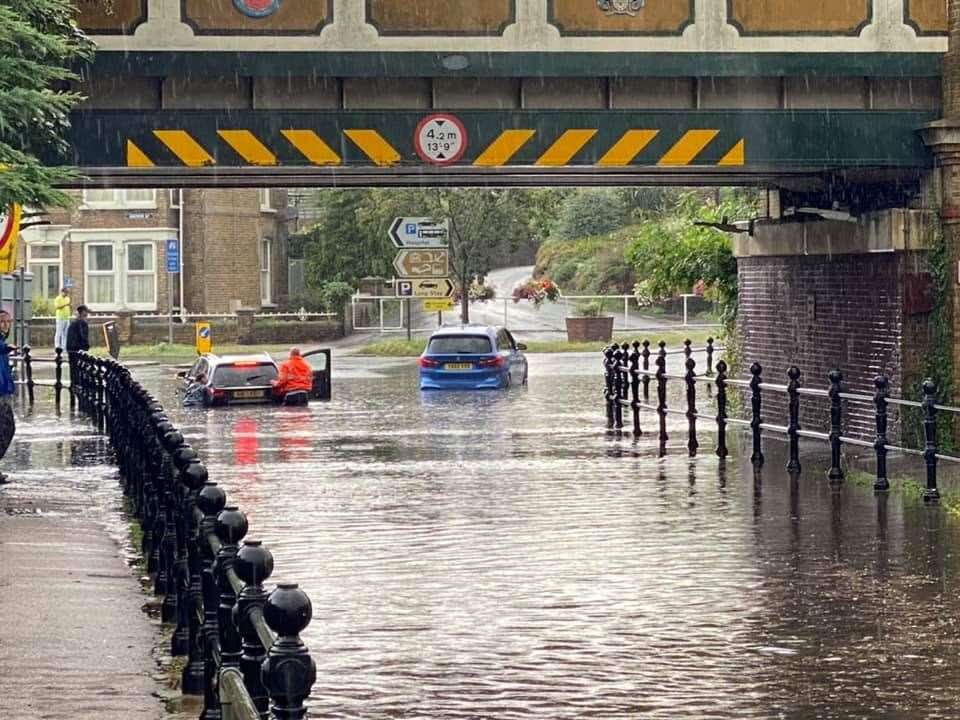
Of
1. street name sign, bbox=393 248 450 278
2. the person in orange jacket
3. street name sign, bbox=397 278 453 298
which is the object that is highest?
street name sign, bbox=393 248 450 278

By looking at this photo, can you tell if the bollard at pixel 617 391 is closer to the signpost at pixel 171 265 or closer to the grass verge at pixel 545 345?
the grass verge at pixel 545 345

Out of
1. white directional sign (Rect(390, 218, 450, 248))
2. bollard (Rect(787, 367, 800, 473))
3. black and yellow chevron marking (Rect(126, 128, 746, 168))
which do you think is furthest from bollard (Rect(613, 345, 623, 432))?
white directional sign (Rect(390, 218, 450, 248))

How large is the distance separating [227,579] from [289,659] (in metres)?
2.17

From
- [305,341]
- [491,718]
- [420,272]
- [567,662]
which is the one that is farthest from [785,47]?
[305,341]

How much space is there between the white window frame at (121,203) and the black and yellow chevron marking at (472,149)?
165 feet

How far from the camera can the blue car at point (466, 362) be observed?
129 ft

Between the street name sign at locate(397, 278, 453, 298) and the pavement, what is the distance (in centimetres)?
3462

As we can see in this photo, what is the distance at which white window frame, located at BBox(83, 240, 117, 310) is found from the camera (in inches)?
2798

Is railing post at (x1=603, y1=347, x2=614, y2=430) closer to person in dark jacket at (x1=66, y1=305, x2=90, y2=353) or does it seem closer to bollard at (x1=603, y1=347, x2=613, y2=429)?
bollard at (x1=603, y1=347, x2=613, y2=429)

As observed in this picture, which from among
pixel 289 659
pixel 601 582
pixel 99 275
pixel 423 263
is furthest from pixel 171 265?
pixel 289 659

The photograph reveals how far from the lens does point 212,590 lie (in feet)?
29.0

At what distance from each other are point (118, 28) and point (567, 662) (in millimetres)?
11768

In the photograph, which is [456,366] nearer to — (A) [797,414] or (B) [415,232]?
(B) [415,232]

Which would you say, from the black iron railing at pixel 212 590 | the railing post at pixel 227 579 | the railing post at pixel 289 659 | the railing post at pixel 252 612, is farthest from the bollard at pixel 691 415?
the railing post at pixel 289 659
